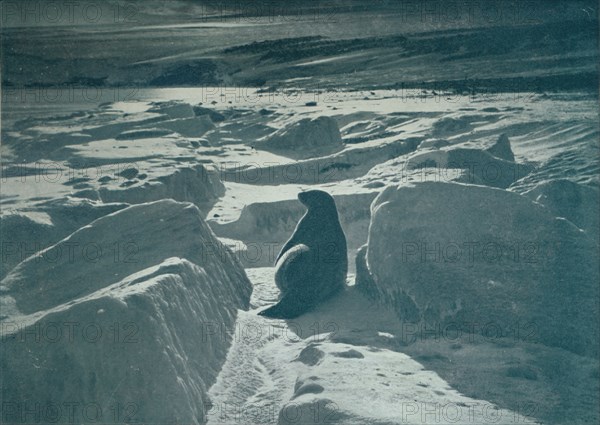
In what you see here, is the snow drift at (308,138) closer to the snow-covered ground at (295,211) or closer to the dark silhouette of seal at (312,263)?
the snow-covered ground at (295,211)

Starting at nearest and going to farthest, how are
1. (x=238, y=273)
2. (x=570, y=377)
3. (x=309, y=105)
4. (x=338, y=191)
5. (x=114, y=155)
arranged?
1. (x=570, y=377)
2. (x=238, y=273)
3. (x=338, y=191)
4. (x=114, y=155)
5. (x=309, y=105)

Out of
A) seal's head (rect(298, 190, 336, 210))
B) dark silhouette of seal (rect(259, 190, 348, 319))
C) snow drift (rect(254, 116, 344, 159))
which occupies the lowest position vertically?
dark silhouette of seal (rect(259, 190, 348, 319))

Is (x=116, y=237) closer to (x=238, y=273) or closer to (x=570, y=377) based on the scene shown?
(x=238, y=273)

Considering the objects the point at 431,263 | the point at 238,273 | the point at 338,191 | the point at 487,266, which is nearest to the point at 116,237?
the point at 238,273

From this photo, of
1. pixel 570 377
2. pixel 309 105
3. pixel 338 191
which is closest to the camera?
pixel 570 377

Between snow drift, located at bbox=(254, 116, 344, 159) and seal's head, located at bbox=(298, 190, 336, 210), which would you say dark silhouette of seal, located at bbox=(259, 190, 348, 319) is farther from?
snow drift, located at bbox=(254, 116, 344, 159)

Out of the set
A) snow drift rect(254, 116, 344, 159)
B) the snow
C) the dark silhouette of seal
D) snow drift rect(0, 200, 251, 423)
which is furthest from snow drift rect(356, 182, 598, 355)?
snow drift rect(254, 116, 344, 159)

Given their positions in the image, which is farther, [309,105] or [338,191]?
[309,105]

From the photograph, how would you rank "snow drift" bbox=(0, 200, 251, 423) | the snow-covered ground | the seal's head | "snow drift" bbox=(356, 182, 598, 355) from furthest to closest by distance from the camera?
the seal's head < "snow drift" bbox=(356, 182, 598, 355) < the snow-covered ground < "snow drift" bbox=(0, 200, 251, 423)
